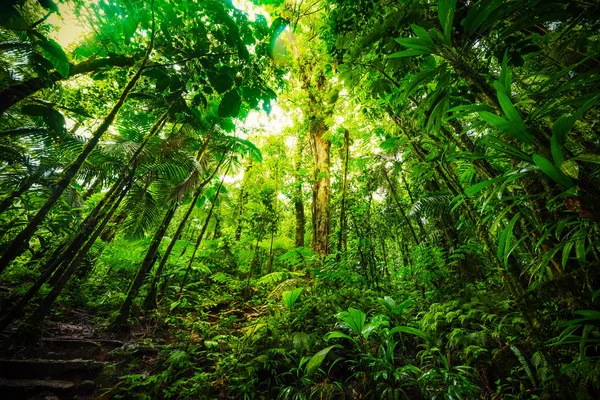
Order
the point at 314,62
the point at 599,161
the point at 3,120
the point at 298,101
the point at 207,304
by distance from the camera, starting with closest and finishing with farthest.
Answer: the point at 599,161, the point at 3,120, the point at 207,304, the point at 314,62, the point at 298,101

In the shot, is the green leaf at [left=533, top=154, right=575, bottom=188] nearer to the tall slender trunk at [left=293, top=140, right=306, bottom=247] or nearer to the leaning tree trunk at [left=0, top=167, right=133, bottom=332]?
the leaning tree trunk at [left=0, top=167, right=133, bottom=332]

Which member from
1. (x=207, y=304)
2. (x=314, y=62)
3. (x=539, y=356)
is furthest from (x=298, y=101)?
(x=539, y=356)

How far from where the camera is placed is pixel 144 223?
4.84 metres

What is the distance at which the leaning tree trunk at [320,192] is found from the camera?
5562 millimetres

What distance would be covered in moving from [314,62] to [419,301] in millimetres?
5861

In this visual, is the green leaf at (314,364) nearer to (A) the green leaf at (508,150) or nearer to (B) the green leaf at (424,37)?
(A) the green leaf at (508,150)

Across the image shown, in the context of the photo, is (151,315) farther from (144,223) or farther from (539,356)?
(539,356)

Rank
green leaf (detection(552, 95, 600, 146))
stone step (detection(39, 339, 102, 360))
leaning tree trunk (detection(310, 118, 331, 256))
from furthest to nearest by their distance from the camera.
Answer: leaning tree trunk (detection(310, 118, 331, 256)) < stone step (detection(39, 339, 102, 360)) < green leaf (detection(552, 95, 600, 146))

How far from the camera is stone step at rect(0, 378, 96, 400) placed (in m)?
2.62

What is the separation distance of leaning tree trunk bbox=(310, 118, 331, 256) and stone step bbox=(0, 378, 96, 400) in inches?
160

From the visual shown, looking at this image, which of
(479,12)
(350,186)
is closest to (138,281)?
(350,186)

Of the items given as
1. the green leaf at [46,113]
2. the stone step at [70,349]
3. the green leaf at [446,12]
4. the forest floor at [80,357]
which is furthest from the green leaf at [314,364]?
the stone step at [70,349]

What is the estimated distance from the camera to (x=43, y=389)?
9.05 feet

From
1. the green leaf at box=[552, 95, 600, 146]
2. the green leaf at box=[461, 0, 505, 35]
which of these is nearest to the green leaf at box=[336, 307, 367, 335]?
the green leaf at box=[552, 95, 600, 146]
